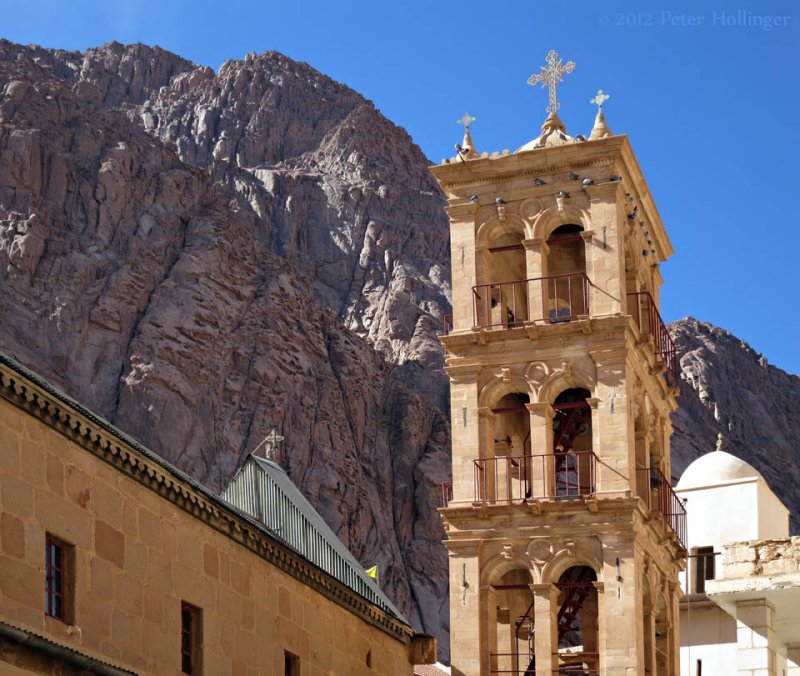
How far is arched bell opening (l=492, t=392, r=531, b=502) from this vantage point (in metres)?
35.0

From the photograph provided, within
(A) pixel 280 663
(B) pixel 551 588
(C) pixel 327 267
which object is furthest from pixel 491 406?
(C) pixel 327 267

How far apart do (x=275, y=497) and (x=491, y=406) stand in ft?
27.4

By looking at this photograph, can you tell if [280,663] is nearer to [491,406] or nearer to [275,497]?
[275,497]

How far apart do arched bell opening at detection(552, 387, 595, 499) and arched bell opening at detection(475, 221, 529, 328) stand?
1.98m

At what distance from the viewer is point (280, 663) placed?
2298 centimetres

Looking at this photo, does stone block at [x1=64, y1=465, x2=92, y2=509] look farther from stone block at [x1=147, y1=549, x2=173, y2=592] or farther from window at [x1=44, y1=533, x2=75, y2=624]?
stone block at [x1=147, y1=549, x2=173, y2=592]

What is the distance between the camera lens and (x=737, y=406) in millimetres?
127000

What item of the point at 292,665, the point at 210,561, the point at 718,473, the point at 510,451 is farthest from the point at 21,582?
the point at 718,473

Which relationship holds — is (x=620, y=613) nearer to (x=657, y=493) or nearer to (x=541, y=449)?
(x=541, y=449)

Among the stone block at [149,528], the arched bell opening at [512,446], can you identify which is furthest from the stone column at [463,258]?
the stone block at [149,528]

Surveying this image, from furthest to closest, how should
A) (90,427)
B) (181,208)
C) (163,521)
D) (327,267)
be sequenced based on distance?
(327,267) < (181,208) < (163,521) < (90,427)

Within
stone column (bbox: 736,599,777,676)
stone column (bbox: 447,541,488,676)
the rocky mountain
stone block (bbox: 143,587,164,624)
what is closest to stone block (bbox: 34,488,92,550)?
stone block (bbox: 143,587,164,624)

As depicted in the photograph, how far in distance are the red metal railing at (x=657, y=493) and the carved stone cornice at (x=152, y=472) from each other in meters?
9.51

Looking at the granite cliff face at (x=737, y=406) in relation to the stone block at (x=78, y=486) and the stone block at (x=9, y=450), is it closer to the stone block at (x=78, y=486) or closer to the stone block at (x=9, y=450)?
the stone block at (x=78, y=486)
